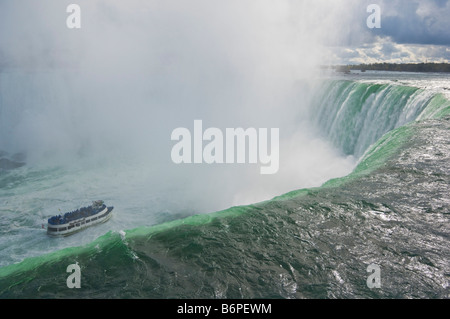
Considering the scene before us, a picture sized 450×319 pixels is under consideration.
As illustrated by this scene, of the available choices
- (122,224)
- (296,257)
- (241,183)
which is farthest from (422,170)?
(122,224)

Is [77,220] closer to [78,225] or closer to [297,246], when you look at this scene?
[78,225]

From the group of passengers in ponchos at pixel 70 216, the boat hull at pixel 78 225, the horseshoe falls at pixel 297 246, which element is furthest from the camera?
the group of passengers in ponchos at pixel 70 216

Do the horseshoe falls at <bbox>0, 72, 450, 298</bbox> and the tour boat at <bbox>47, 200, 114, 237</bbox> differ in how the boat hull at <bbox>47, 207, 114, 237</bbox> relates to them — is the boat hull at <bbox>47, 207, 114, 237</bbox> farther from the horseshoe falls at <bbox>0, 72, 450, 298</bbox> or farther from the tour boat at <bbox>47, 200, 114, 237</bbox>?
the horseshoe falls at <bbox>0, 72, 450, 298</bbox>

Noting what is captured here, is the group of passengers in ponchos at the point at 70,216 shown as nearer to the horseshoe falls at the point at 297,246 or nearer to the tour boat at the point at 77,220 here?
the tour boat at the point at 77,220

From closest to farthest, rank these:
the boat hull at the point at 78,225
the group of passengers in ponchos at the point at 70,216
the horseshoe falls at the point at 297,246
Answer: the horseshoe falls at the point at 297,246 < the boat hull at the point at 78,225 < the group of passengers in ponchos at the point at 70,216

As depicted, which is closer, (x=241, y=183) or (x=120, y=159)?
(x=241, y=183)

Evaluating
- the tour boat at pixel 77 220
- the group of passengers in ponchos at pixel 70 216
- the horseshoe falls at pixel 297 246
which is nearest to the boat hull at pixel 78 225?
the tour boat at pixel 77 220

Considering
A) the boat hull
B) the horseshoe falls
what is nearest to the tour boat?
the boat hull
